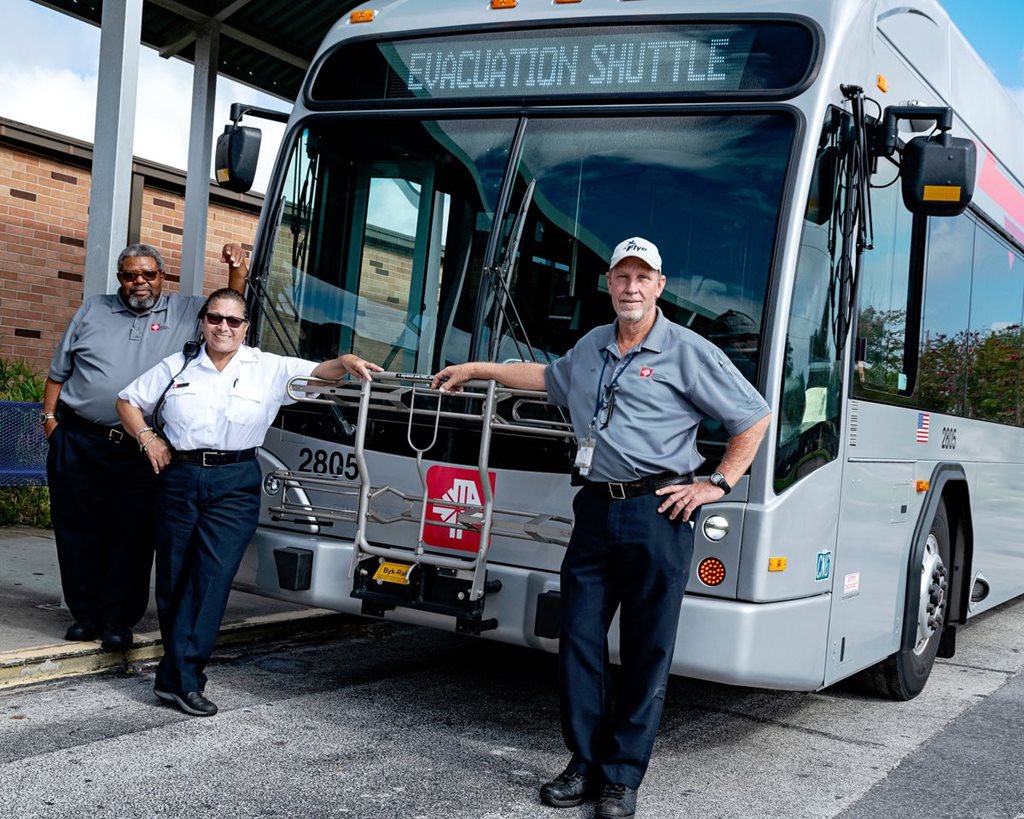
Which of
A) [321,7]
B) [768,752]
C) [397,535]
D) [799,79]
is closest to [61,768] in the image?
[397,535]

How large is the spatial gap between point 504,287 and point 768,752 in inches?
90.3

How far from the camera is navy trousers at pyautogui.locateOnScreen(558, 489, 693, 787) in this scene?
14.3 ft

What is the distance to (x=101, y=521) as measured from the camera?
620 cm

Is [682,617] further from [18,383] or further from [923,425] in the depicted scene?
[18,383]

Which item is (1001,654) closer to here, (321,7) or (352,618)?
(352,618)

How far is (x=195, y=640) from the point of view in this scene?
534cm

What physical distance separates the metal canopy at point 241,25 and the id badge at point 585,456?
25.0 feet

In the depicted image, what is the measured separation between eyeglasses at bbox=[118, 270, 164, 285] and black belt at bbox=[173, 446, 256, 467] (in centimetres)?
108

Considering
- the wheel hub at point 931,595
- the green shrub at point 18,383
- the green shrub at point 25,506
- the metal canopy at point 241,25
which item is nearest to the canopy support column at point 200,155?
the metal canopy at point 241,25

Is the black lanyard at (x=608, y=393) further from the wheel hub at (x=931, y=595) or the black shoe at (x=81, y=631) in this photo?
the black shoe at (x=81, y=631)

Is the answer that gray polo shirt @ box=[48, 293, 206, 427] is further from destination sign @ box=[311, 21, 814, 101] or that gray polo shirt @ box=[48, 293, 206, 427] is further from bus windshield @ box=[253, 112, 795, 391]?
destination sign @ box=[311, 21, 814, 101]

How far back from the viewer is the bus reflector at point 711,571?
4.75 m

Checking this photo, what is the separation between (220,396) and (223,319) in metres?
0.32

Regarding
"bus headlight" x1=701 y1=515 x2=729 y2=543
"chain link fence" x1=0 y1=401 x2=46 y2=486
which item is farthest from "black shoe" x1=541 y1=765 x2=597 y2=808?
"chain link fence" x1=0 y1=401 x2=46 y2=486
